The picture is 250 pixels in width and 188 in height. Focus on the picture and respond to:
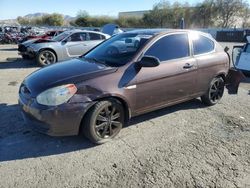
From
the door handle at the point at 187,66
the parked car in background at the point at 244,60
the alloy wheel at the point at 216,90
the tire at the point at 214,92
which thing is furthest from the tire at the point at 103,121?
the parked car in background at the point at 244,60

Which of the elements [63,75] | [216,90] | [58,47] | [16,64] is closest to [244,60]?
[216,90]

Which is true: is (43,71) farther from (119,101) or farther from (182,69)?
(182,69)

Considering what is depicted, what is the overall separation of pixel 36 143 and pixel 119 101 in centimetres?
142

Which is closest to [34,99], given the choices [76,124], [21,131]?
[76,124]

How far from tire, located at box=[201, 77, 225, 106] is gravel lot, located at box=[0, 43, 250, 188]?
1.56 feet

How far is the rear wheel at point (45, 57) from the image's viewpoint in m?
11.1

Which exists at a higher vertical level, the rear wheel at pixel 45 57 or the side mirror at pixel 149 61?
the side mirror at pixel 149 61

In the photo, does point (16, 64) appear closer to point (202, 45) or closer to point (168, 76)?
point (202, 45)

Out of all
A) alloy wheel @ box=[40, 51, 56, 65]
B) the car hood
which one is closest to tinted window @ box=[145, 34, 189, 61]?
the car hood

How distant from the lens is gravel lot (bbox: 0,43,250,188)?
3.37 metres

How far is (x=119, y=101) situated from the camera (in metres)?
4.29

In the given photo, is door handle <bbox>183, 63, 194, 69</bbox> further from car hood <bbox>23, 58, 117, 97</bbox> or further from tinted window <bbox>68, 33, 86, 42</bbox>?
tinted window <bbox>68, 33, 86, 42</bbox>

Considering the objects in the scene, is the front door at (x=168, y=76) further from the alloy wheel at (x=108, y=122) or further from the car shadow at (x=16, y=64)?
the car shadow at (x=16, y=64)

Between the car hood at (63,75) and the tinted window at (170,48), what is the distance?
952 millimetres
